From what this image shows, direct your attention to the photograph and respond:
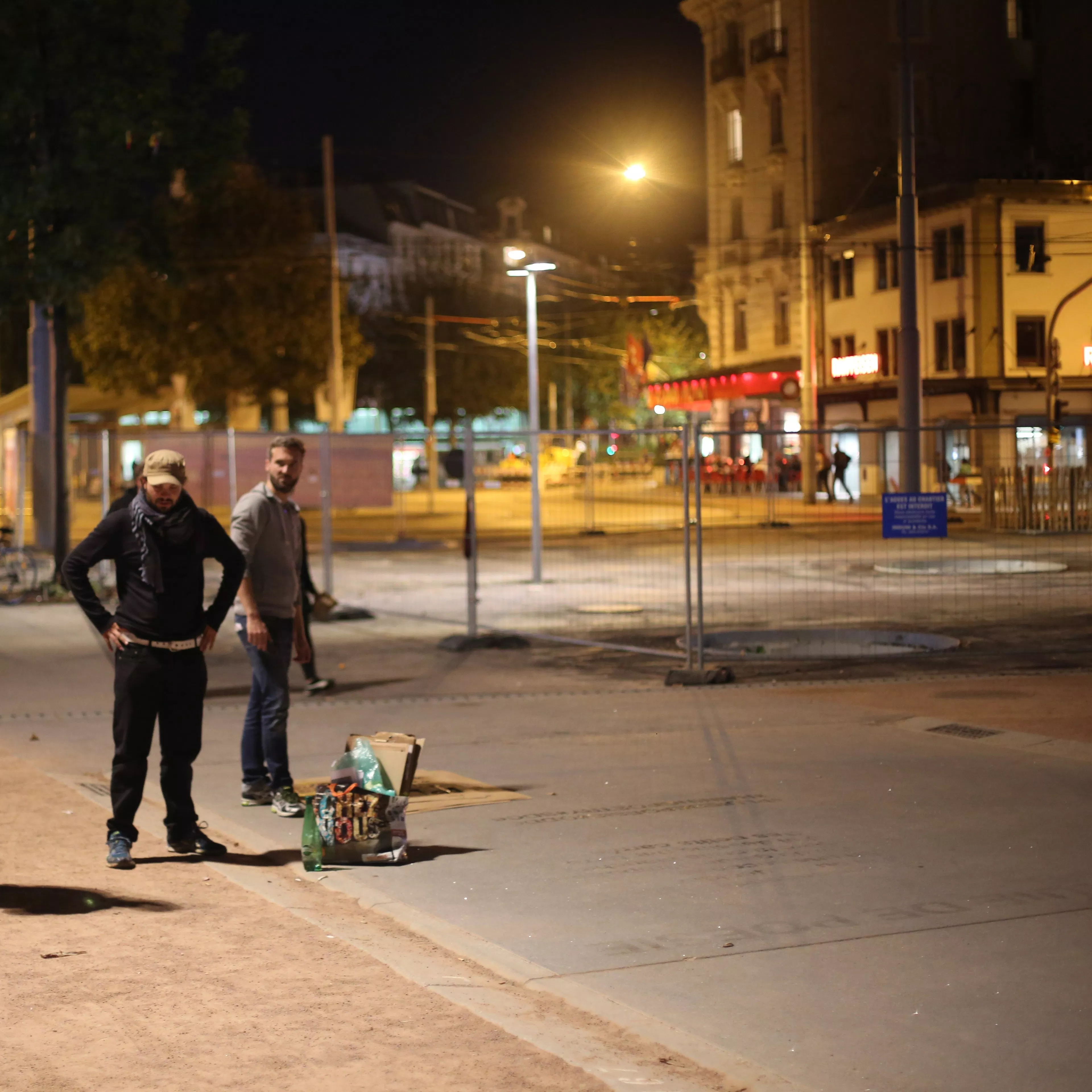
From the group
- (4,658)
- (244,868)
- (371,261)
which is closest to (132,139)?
(4,658)

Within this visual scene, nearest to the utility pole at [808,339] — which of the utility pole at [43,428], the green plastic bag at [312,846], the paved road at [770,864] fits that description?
the utility pole at [43,428]

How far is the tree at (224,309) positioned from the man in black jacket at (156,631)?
41379 millimetres

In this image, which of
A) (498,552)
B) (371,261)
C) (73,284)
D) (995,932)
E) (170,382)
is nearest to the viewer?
(995,932)

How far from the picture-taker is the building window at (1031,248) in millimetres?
46812

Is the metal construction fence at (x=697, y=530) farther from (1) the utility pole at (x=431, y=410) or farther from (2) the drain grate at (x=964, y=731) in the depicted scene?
(1) the utility pole at (x=431, y=410)

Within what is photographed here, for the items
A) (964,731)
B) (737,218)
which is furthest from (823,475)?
(737,218)

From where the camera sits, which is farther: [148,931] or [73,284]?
[73,284]

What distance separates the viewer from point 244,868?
23.8ft

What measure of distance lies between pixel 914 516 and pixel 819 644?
2273 mm

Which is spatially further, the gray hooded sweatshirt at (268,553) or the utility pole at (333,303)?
the utility pole at (333,303)

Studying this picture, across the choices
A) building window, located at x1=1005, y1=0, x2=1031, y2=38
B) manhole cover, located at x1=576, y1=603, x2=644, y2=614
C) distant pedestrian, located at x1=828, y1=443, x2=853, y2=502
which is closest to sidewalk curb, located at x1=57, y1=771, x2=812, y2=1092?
distant pedestrian, located at x1=828, y1=443, x2=853, y2=502

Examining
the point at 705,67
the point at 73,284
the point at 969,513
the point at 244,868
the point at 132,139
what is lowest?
the point at 244,868

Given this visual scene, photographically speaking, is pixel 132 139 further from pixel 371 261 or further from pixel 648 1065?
pixel 371 261

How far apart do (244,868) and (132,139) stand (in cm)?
1718
